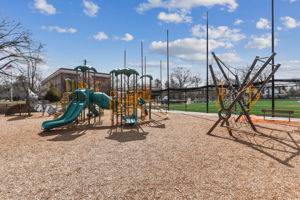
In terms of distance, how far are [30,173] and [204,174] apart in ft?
12.4

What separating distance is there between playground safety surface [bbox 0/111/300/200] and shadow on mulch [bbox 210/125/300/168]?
27 millimetres

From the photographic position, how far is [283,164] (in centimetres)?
386

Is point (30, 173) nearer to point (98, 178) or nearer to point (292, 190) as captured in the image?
point (98, 178)

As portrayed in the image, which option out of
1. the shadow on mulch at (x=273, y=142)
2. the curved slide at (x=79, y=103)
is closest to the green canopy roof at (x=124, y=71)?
the curved slide at (x=79, y=103)

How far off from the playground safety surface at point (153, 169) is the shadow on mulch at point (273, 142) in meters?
0.03

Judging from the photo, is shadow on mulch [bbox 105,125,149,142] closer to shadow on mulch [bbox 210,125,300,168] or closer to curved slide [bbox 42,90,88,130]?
curved slide [bbox 42,90,88,130]

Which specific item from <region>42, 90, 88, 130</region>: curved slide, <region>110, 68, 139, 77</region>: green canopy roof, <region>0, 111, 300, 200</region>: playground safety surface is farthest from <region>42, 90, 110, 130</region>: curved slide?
<region>0, 111, 300, 200</region>: playground safety surface

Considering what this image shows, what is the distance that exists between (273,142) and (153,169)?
4640 mm

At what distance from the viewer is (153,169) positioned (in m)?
3.64

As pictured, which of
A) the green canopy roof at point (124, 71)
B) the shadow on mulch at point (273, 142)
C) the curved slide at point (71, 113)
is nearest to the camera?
the shadow on mulch at point (273, 142)

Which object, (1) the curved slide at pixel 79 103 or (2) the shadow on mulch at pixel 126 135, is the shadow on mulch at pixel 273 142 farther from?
(1) the curved slide at pixel 79 103

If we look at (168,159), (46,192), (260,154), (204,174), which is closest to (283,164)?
(260,154)

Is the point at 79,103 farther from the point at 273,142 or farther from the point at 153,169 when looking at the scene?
the point at 273,142

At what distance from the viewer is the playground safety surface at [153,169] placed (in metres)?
2.79
